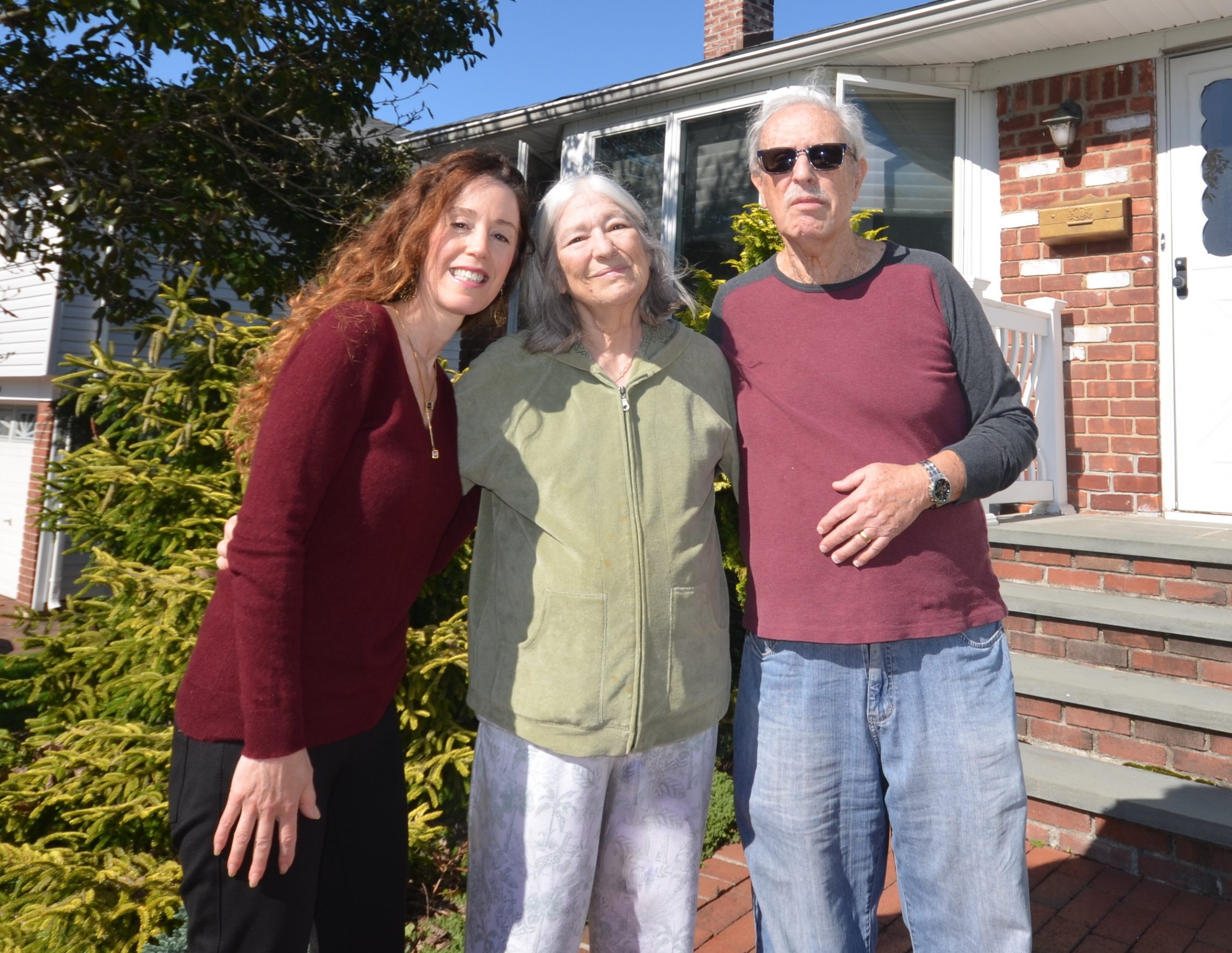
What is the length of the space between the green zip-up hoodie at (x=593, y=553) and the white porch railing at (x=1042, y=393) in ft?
12.6

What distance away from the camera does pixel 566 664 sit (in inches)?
66.4

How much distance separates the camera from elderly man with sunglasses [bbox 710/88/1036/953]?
5.75 feet

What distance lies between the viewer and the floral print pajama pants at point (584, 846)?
1685 millimetres

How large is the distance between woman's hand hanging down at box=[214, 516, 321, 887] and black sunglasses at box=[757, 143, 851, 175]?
1.49m

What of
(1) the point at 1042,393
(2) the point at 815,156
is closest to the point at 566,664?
A: (2) the point at 815,156

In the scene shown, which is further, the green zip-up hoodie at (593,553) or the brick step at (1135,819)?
the brick step at (1135,819)

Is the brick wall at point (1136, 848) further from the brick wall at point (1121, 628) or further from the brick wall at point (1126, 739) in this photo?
the brick wall at point (1121, 628)

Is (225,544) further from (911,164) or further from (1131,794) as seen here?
(911,164)

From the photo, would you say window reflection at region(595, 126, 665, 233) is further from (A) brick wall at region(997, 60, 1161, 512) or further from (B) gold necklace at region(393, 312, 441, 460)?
(B) gold necklace at region(393, 312, 441, 460)

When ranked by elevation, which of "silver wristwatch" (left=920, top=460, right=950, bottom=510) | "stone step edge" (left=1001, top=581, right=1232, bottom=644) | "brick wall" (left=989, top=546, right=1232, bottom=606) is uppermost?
"silver wristwatch" (left=920, top=460, right=950, bottom=510)

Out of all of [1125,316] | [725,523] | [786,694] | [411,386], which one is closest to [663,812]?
[786,694]

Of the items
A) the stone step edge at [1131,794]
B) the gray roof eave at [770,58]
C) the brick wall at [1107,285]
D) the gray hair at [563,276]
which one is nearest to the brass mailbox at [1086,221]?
the brick wall at [1107,285]

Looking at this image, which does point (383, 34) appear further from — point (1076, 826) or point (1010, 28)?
point (1076, 826)

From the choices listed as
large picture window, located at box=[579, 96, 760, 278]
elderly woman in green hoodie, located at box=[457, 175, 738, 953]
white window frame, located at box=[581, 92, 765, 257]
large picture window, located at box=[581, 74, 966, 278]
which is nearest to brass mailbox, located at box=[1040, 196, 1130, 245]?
large picture window, located at box=[581, 74, 966, 278]
